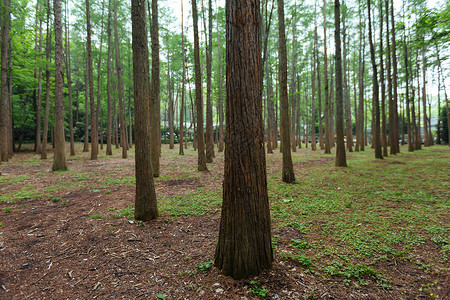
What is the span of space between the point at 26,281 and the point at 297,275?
3222 mm

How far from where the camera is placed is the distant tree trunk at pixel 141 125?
Answer: 3.83m

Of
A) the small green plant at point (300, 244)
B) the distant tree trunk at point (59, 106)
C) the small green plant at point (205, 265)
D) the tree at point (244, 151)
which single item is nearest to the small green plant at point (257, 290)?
the tree at point (244, 151)

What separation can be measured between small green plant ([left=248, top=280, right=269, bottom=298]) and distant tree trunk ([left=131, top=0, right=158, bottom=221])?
2.65 meters

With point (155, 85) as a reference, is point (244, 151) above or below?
below

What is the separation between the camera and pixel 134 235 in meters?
3.56

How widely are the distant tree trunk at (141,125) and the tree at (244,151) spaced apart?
2285 mm

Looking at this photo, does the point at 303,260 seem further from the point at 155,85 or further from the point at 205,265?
the point at 155,85

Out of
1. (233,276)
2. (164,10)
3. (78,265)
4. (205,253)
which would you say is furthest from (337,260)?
(164,10)

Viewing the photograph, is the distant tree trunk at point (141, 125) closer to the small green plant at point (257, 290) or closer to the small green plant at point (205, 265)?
the small green plant at point (205, 265)

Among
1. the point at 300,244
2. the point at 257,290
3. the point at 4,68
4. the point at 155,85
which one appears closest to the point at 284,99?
the point at 155,85

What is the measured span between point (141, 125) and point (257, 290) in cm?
334

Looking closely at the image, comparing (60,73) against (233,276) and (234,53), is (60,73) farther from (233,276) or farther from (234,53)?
(233,276)

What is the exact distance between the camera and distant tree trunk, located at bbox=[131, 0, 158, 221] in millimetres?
3826

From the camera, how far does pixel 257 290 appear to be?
84.4 inches
